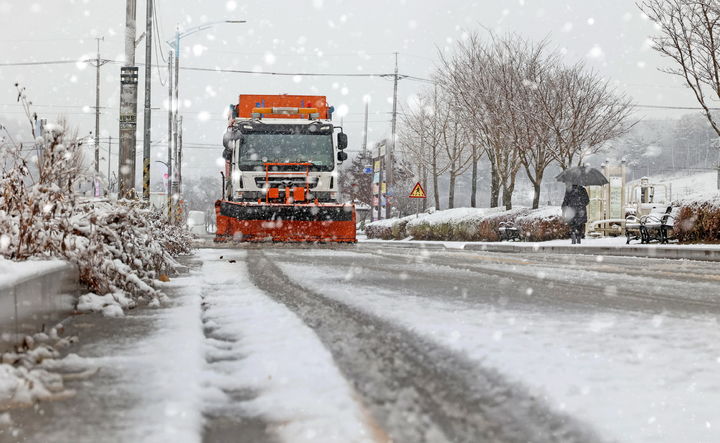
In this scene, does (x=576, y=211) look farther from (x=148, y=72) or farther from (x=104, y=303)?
(x=104, y=303)

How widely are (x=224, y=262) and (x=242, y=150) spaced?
23.8 feet

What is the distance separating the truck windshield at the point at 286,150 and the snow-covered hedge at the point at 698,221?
8658 millimetres

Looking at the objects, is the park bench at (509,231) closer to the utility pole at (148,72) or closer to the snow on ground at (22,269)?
the utility pole at (148,72)

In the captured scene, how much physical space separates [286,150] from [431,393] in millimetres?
15751

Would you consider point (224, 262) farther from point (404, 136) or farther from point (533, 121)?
point (404, 136)

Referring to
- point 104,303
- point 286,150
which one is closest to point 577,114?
point 286,150

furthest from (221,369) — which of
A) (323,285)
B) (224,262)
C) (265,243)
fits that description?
(265,243)

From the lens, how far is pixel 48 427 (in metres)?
2.60

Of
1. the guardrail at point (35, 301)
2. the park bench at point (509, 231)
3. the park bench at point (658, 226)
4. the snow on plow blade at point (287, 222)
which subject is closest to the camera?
the guardrail at point (35, 301)

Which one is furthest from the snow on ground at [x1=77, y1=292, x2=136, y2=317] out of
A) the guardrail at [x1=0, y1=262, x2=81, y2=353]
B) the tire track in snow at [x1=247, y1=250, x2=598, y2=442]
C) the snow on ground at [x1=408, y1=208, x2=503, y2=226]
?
the snow on ground at [x1=408, y1=208, x2=503, y2=226]

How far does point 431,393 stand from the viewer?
3.08 metres

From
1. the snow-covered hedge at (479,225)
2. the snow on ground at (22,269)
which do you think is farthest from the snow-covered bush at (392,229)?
the snow on ground at (22,269)

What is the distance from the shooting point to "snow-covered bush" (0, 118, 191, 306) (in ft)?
17.7

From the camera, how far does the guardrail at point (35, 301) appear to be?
3.79m
